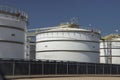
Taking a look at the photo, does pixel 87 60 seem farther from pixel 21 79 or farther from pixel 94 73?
pixel 21 79

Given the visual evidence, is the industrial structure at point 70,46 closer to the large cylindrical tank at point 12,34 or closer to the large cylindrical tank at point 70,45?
the large cylindrical tank at point 70,45

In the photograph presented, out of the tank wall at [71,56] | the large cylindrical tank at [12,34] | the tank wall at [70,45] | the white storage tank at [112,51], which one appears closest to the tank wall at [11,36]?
the large cylindrical tank at [12,34]

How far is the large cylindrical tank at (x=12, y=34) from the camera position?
3000cm

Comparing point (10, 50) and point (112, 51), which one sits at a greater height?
point (10, 50)

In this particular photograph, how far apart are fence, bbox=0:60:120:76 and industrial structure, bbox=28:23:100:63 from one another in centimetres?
337

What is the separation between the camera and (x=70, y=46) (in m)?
Answer: 44.7

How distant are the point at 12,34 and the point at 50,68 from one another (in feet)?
24.4

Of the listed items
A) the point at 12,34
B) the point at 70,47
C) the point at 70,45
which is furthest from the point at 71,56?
the point at 12,34

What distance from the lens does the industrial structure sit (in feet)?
146

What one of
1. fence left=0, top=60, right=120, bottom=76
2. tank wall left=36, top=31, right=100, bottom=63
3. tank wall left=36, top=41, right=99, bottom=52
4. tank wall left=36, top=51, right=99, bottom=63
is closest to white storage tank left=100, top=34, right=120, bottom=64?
fence left=0, top=60, right=120, bottom=76

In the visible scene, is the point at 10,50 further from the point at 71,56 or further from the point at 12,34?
the point at 71,56

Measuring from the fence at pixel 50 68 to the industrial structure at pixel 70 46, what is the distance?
337 centimetres

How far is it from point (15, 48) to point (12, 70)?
2945 millimetres

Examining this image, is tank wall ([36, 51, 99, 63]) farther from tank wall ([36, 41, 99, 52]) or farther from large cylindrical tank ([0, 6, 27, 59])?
large cylindrical tank ([0, 6, 27, 59])
